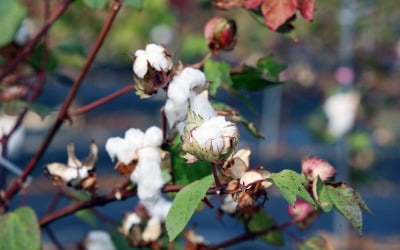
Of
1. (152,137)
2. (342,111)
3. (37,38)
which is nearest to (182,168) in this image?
(152,137)

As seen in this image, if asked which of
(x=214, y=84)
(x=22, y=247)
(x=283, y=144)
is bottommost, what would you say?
(x=22, y=247)

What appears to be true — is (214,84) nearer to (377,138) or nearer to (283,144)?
(283,144)

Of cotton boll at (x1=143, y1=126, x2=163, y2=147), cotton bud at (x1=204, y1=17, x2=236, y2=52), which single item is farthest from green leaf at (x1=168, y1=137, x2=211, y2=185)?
cotton bud at (x1=204, y1=17, x2=236, y2=52)

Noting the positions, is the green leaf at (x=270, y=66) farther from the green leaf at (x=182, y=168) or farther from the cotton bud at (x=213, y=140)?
the cotton bud at (x=213, y=140)

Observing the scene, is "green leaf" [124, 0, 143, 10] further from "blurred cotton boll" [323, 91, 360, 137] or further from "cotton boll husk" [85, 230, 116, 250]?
"blurred cotton boll" [323, 91, 360, 137]

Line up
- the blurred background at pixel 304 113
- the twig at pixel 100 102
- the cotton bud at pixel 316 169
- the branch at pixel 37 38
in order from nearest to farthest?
the cotton bud at pixel 316 169 < the twig at pixel 100 102 < the branch at pixel 37 38 < the blurred background at pixel 304 113

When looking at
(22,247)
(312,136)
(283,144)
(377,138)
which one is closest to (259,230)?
(22,247)

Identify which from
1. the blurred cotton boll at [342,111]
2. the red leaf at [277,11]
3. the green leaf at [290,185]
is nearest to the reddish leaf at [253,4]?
the red leaf at [277,11]
